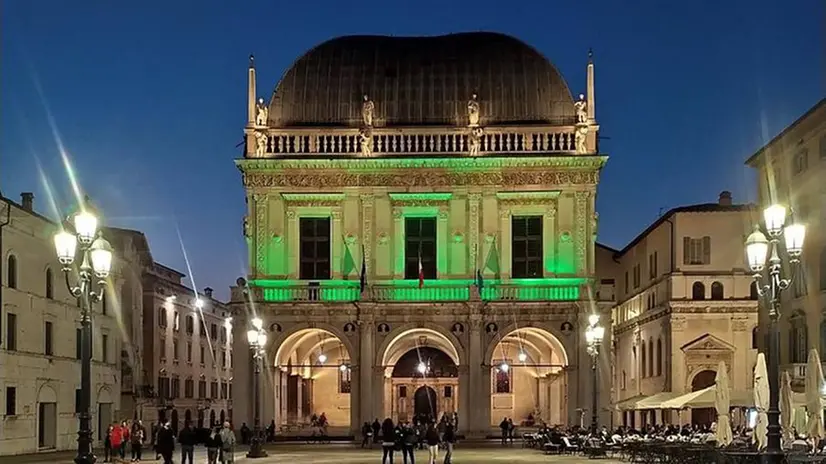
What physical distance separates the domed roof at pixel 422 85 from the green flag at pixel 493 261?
247 inches

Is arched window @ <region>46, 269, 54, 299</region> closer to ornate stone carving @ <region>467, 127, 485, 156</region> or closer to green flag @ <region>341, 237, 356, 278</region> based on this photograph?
green flag @ <region>341, 237, 356, 278</region>

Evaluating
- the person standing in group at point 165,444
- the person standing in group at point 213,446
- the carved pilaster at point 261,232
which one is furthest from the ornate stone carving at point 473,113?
the person standing in group at point 165,444

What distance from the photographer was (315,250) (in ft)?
195

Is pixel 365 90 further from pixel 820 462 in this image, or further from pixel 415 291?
pixel 820 462

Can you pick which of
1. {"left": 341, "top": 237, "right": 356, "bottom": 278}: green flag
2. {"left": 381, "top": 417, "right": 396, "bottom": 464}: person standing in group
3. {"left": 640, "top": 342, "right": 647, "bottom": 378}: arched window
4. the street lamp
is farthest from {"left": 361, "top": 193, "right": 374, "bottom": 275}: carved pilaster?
the street lamp

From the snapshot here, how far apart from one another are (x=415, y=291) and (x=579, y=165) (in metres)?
9.43

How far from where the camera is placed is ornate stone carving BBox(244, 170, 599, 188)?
58.7m

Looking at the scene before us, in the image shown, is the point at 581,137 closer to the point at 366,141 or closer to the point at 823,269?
the point at 366,141

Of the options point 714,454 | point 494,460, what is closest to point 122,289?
point 494,460

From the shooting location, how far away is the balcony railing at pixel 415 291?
5809 centimetres

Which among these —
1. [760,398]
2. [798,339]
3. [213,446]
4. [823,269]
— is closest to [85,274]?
[213,446]

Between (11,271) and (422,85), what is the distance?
2238 centimetres

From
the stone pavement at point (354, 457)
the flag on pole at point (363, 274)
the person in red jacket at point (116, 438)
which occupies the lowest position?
the stone pavement at point (354, 457)

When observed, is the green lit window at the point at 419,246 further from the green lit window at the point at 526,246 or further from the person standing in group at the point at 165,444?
the person standing in group at the point at 165,444
